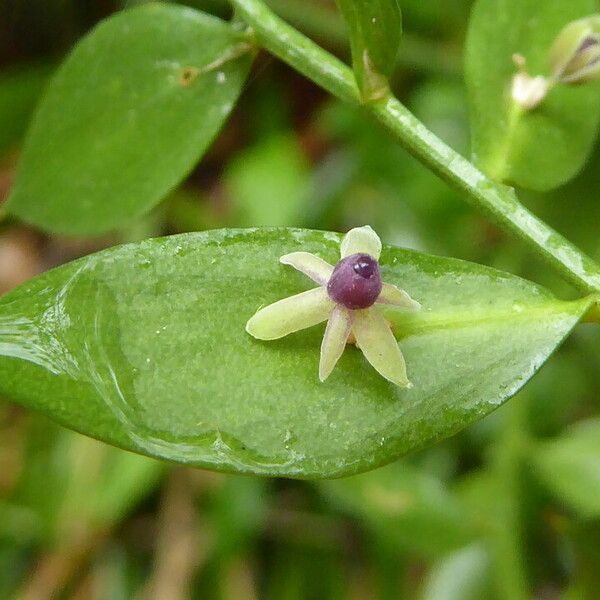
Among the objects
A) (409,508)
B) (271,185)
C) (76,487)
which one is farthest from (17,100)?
(409,508)

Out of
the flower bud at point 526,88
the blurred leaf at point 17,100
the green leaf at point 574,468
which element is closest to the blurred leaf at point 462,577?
the green leaf at point 574,468

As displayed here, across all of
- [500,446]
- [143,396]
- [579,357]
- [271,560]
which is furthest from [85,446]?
[143,396]

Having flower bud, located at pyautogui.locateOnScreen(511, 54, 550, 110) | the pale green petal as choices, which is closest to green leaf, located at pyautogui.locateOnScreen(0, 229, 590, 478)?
the pale green petal

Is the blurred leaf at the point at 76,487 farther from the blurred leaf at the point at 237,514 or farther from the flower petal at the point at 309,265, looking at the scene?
the flower petal at the point at 309,265

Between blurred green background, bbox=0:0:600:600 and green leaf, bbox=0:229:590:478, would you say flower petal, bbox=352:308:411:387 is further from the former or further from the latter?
blurred green background, bbox=0:0:600:600

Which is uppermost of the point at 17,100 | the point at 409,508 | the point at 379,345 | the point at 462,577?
the point at 379,345

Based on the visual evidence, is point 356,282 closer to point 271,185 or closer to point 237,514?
point 237,514
